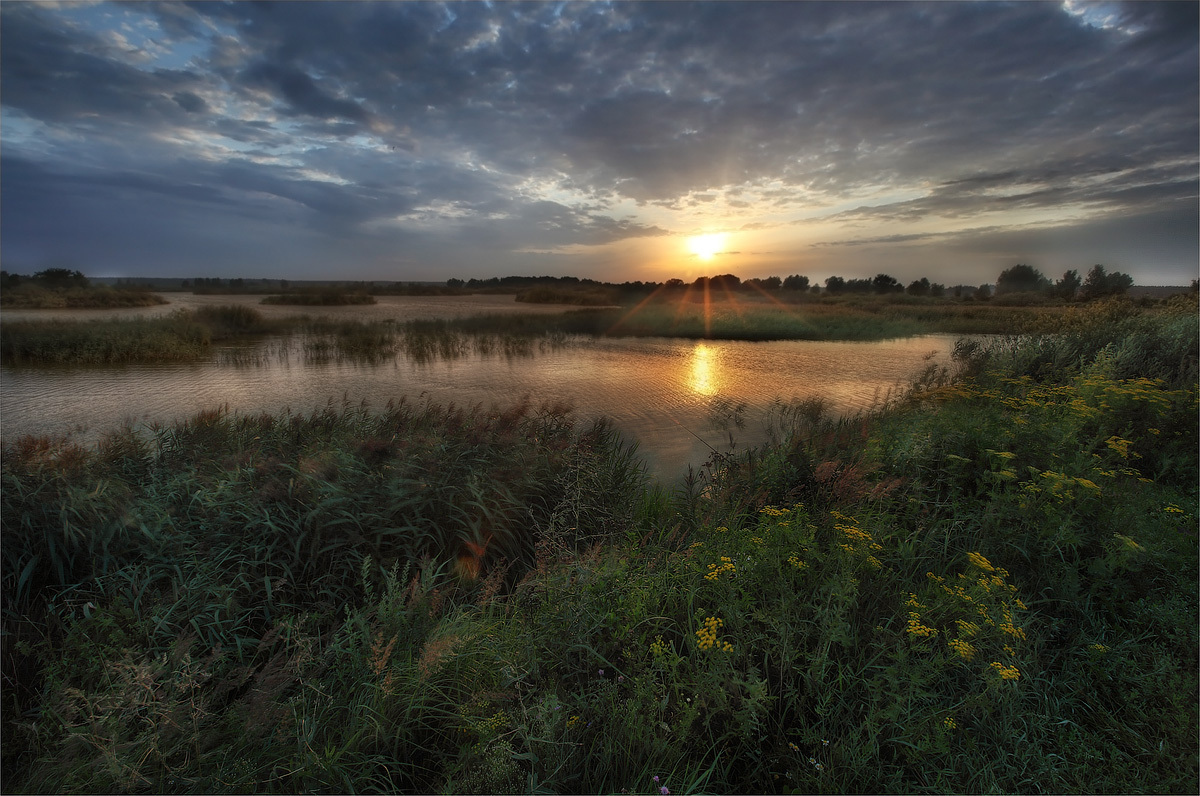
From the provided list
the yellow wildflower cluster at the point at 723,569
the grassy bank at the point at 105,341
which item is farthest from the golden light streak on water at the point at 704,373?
the grassy bank at the point at 105,341

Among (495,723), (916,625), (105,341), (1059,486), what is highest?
(105,341)

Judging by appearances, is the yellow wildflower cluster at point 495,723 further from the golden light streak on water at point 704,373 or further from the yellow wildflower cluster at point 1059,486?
the golden light streak on water at point 704,373

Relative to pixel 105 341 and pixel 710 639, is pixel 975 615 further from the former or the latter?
pixel 105 341

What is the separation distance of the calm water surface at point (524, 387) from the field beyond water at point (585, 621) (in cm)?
155

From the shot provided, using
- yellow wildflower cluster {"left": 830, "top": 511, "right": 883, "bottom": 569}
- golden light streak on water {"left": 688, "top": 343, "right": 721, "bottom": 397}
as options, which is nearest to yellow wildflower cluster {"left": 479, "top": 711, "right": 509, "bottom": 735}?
yellow wildflower cluster {"left": 830, "top": 511, "right": 883, "bottom": 569}

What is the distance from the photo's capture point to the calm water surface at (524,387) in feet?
20.4

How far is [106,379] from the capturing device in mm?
7574

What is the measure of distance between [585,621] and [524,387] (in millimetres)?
6279

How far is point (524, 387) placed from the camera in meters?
8.48

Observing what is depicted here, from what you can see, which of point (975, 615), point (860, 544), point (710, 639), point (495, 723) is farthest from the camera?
point (860, 544)

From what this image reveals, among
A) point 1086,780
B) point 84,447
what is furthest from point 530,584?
point 84,447

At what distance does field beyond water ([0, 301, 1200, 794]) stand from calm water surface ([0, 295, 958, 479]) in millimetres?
1555

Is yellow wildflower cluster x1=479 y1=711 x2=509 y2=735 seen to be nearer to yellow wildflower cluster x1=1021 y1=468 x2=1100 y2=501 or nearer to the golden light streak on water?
yellow wildflower cluster x1=1021 y1=468 x2=1100 y2=501

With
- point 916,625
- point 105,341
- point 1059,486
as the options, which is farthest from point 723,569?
point 105,341
